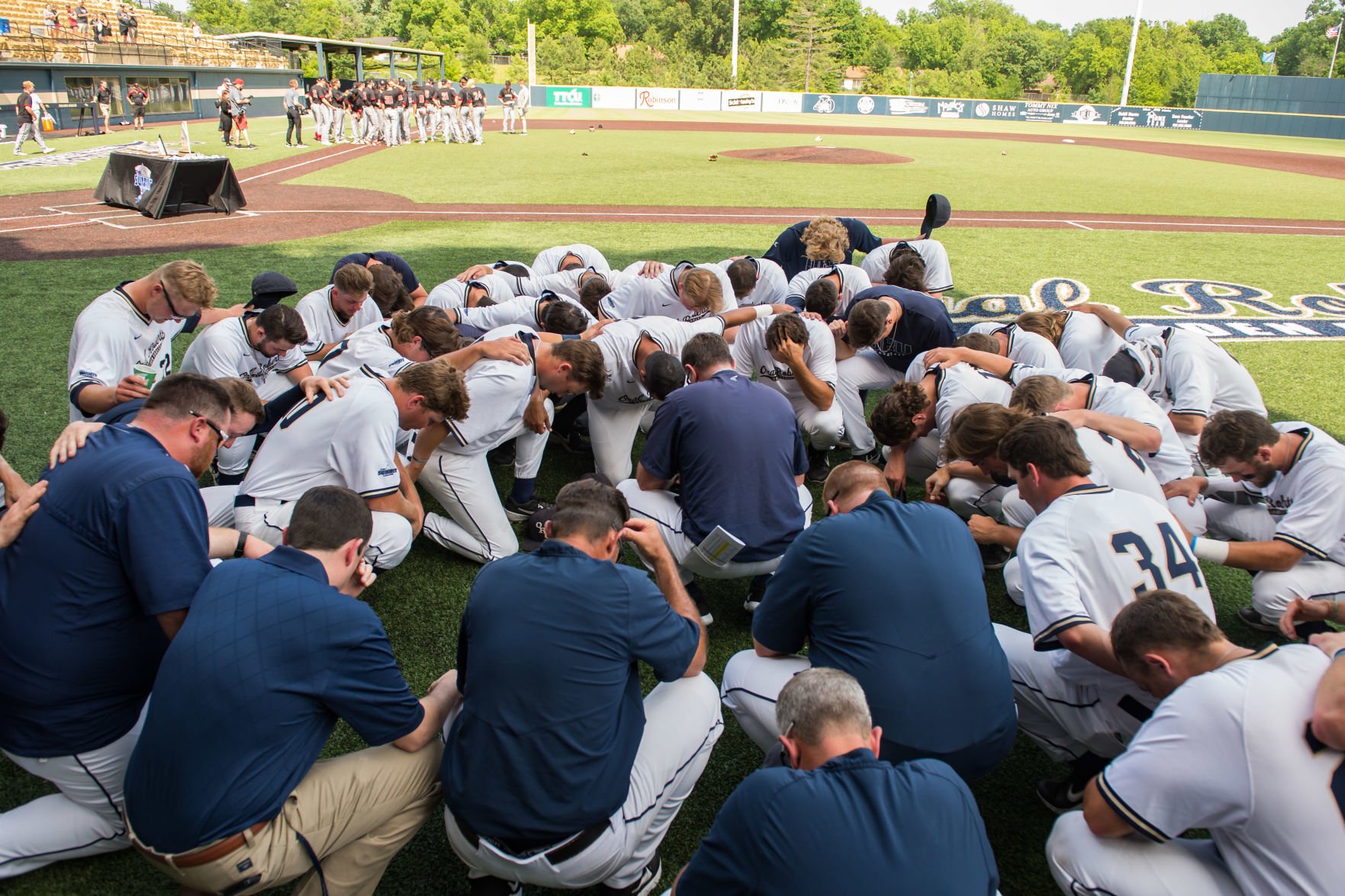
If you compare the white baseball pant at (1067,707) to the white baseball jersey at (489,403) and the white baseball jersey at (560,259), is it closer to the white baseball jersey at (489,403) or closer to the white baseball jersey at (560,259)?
the white baseball jersey at (489,403)

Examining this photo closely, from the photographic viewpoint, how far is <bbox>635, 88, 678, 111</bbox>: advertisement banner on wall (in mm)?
57312

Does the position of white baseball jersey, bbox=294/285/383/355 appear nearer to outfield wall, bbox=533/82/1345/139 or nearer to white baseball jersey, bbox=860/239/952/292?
white baseball jersey, bbox=860/239/952/292

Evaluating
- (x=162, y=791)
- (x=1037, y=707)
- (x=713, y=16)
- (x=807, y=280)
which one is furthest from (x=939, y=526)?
(x=713, y=16)

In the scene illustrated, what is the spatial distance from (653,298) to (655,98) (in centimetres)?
5474

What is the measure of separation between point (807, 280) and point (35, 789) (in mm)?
6905

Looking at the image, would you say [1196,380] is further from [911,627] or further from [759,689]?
[759,689]

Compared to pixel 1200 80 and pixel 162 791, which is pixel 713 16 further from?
pixel 162 791

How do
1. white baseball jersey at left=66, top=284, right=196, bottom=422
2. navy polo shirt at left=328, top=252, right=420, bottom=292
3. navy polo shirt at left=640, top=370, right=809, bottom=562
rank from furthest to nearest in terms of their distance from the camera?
navy polo shirt at left=328, top=252, right=420, bottom=292 → white baseball jersey at left=66, top=284, right=196, bottom=422 → navy polo shirt at left=640, top=370, right=809, bottom=562

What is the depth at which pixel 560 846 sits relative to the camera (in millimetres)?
2803

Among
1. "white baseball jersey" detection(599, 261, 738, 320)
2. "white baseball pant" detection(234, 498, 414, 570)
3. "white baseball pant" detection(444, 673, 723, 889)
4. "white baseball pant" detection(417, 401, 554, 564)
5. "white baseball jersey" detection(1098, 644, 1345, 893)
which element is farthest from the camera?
"white baseball jersey" detection(599, 261, 738, 320)

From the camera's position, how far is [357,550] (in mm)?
3074

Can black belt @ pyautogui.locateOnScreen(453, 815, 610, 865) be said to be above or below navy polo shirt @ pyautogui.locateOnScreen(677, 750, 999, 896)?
below

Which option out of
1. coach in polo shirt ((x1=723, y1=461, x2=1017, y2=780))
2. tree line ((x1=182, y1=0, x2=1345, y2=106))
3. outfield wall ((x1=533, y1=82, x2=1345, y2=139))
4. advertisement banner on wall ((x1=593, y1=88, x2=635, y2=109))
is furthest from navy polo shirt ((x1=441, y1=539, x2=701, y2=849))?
tree line ((x1=182, y1=0, x2=1345, y2=106))

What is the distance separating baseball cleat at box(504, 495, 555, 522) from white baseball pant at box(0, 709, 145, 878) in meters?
2.97
